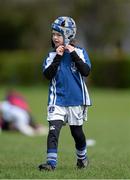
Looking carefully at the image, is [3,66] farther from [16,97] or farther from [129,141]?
[129,141]

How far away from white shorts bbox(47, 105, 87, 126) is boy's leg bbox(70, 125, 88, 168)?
106mm

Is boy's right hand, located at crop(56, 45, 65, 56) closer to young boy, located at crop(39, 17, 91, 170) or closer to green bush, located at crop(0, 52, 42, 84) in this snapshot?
young boy, located at crop(39, 17, 91, 170)

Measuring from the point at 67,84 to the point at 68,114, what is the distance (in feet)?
1.29

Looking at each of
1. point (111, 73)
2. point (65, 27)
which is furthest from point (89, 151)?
point (111, 73)

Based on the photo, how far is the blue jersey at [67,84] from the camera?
372 inches

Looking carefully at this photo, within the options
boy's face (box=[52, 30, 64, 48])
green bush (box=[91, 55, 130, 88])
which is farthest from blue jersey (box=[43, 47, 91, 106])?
green bush (box=[91, 55, 130, 88])

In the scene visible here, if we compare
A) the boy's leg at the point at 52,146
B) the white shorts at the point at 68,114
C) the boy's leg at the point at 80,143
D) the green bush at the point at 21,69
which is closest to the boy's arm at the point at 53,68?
the white shorts at the point at 68,114

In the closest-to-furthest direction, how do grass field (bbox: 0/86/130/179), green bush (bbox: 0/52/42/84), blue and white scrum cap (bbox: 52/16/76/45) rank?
grass field (bbox: 0/86/130/179) < blue and white scrum cap (bbox: 52/16/76/45) < green bush (bbox: 0/52/42/84)

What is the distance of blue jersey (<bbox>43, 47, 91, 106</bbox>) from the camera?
9.46 m

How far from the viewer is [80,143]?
9.73 meters

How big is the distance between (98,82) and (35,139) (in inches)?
972

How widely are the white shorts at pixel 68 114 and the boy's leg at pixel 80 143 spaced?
0.35 ft

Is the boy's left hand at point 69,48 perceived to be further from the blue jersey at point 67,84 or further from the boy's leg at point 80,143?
the boy's leg at point 80,143

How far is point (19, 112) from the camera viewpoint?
746 inches
